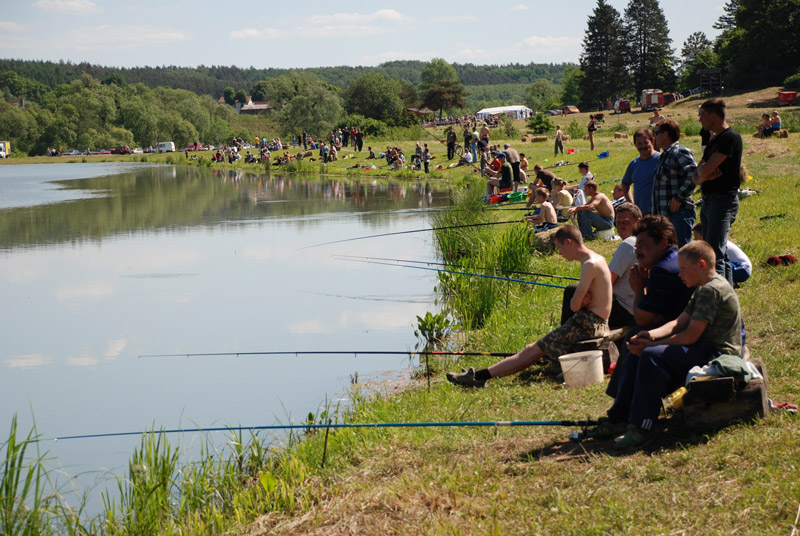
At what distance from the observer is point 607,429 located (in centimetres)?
401

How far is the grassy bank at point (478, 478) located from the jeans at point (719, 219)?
55 centimetres

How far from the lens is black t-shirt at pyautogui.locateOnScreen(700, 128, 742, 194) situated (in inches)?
219

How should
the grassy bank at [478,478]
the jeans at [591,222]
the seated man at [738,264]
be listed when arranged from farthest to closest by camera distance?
the jeans at [591,222]
the seated man at [738,264]
the grassy bank at [478,478]

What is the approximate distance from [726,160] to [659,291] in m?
1.70

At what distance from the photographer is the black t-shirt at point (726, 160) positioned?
556 cm

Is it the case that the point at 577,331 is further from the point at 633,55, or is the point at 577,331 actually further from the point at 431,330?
the point at 633,55

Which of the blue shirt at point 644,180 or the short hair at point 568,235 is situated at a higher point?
the blue shirt at point 644,180

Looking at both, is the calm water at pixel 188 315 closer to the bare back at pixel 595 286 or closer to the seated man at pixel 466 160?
the bare back at pixel 595 286

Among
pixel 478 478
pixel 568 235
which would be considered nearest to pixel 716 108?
pixel 568 235

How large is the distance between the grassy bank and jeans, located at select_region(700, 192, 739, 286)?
0.55 metres

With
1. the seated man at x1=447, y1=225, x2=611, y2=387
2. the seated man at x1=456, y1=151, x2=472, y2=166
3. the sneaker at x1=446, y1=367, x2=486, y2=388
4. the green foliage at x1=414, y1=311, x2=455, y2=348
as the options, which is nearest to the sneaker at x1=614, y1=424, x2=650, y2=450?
the seated man at x1=447, y1=225, x2=611, y2=387

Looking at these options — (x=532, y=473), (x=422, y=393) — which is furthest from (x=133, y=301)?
(x=532, y=473)

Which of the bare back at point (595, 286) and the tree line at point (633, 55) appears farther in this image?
the tree line at point (633, 55)

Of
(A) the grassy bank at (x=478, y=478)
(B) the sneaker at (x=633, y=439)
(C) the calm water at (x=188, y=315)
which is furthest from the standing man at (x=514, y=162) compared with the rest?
(B) the sneaker at (x=633, y=439)
